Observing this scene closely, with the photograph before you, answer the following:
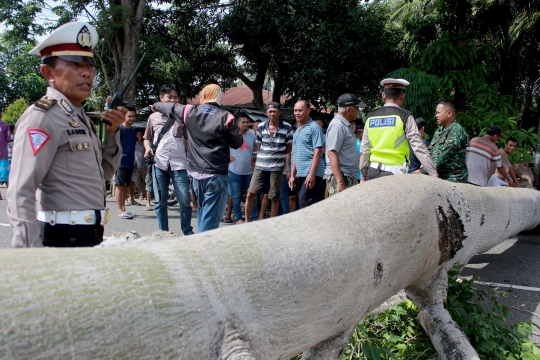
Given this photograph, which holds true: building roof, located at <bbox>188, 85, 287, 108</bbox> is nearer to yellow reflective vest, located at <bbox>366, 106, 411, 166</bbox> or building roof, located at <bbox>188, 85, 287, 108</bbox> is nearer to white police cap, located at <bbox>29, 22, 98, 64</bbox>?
yellow reflective vest, located at <bbox>366, 106, 411, 166</bbox>

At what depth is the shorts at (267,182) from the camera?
251 inches

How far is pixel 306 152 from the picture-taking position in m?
5.89

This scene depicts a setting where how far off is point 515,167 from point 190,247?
25.3ft

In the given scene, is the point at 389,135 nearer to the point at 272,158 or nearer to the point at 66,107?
the point at 272,158

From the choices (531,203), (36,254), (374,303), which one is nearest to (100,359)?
(36,254)

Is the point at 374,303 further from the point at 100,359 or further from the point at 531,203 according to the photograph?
the point at 531,203

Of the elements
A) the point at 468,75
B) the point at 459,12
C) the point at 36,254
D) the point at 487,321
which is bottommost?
the point at 487,321

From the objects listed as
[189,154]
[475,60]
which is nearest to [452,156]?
[189,154]

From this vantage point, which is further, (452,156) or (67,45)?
(452,156)

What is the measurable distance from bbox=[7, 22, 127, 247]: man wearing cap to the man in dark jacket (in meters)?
1.76

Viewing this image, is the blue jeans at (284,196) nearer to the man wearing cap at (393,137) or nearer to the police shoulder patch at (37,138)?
the man wearing cap at (393,137)

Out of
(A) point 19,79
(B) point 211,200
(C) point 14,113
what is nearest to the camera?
(B) point 211,200

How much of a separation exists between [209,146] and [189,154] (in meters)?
0.28

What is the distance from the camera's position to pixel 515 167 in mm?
7988
